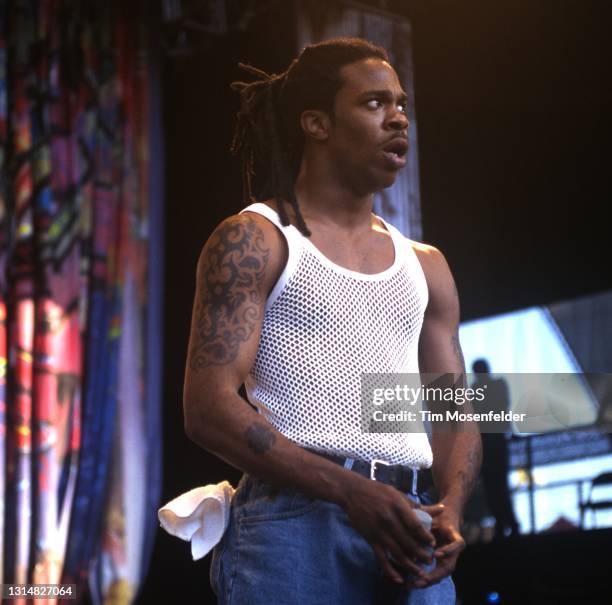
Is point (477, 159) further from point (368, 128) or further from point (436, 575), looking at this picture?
point (436, 575)

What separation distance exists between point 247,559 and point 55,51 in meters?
4.28

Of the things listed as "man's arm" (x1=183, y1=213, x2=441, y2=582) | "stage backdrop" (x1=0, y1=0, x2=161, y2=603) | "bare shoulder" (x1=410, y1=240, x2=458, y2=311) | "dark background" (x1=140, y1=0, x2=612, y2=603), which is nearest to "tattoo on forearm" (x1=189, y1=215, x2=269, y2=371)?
"man's arm" (x1=183, y1=213, x2=441, y2=582)

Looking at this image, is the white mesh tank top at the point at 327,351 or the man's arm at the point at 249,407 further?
the white mesh tank top at the point at 327,351

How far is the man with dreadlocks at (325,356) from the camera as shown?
5.80ft

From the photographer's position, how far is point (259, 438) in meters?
1.76

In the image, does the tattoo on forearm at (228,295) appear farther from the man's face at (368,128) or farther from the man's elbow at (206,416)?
the man's face at (368,128)

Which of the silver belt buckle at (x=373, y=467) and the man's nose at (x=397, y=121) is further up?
the man's nose at (x=397, y=121)

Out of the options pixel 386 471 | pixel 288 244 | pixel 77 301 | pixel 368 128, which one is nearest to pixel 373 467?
pixel 386 471

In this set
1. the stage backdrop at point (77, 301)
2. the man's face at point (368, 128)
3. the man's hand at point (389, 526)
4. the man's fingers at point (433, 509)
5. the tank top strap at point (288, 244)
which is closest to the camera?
the man's hand at point (389, 526)

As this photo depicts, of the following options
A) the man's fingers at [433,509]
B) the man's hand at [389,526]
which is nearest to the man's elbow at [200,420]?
the man's hand at [389,526]

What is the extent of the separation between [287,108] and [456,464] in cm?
81

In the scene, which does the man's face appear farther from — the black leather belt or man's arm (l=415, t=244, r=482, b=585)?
the black leather belt

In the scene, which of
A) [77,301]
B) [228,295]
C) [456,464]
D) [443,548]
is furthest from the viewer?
[77,301]

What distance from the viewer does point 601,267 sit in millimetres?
5883
